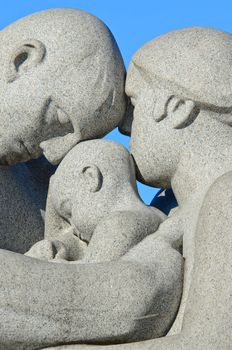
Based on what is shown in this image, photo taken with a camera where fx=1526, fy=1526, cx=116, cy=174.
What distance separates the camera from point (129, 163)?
9.34 meters

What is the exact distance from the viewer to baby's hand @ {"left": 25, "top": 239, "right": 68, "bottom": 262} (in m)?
9.16

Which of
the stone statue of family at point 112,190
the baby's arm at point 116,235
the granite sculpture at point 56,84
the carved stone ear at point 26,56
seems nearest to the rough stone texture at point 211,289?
the stone statue of family at point 112,190

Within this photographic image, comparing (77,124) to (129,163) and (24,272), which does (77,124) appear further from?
(24,272)

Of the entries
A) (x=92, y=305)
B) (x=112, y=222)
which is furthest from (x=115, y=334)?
(x=112, y=222)

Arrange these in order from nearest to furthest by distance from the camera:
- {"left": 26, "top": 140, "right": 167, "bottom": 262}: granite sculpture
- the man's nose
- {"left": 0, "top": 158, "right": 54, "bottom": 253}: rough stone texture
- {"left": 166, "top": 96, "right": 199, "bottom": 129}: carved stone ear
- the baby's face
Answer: {"left": 26, "top": 140, "right": 167, "bottom": 262}: granite sculpture, {"left": 166, "top": 96, "right": 199, "bottom": 129}: carved stone ear, the baby's face, the man's nose, {"left": 0, "top": 158, "right": 54, "bottom": 253}: rough stone texture

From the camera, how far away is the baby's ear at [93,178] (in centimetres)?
917

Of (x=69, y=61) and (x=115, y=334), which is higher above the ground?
(x=69, y=61)

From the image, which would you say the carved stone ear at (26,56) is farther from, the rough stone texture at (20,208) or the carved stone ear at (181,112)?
the carved stone ear at (181,112)

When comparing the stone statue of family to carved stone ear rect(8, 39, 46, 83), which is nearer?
the stone statue of family

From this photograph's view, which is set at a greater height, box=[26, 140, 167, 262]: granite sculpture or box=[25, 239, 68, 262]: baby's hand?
box=[26, 140, 167, 262]: granite sculpture

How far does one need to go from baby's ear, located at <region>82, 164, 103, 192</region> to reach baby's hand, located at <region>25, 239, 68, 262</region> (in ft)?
1.33

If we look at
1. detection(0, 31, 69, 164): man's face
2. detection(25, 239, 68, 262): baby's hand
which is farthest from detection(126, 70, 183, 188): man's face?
detection(25, 239, 68, 262): baby's hand

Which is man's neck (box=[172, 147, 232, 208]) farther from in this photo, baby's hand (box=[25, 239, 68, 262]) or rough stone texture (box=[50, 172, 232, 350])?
baby's hand (box=[25, 239, 68, 262])

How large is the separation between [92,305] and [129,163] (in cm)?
137
